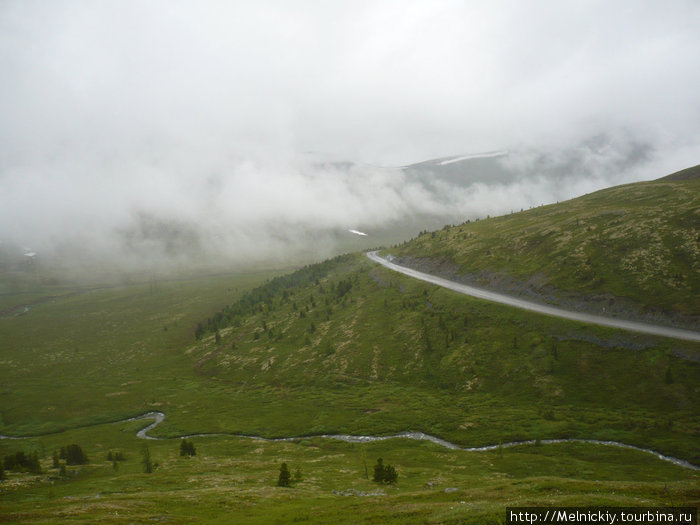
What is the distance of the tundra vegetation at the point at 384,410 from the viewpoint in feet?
128

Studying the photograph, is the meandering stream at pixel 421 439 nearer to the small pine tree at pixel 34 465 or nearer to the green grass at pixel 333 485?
the green grass at pixel 333 485

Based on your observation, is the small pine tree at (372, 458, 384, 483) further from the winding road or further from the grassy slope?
the grassy slope

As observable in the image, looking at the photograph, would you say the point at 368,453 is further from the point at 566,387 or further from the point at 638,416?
the point at 638,416

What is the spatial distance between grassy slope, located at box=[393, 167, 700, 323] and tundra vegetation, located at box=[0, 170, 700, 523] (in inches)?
37.9

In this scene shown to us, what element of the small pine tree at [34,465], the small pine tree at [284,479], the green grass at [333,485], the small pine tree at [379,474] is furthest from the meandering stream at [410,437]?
the small pine tree at [284,479]

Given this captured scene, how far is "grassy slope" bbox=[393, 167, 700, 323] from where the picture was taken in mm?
82812

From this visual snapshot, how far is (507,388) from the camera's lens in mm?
79562

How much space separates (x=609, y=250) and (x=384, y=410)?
70.1 meters

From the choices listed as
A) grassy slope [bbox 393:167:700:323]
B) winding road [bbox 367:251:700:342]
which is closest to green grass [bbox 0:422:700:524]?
winding road [bbox 367:251:700:342]

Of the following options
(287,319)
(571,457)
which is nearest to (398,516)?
(571,457)

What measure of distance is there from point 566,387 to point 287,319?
111m

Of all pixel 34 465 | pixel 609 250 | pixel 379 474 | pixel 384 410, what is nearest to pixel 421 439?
pixel 384 410

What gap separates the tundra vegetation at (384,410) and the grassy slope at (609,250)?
96cm

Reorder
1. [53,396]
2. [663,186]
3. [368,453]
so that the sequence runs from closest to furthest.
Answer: [368,453], [53,396], [663,186]
